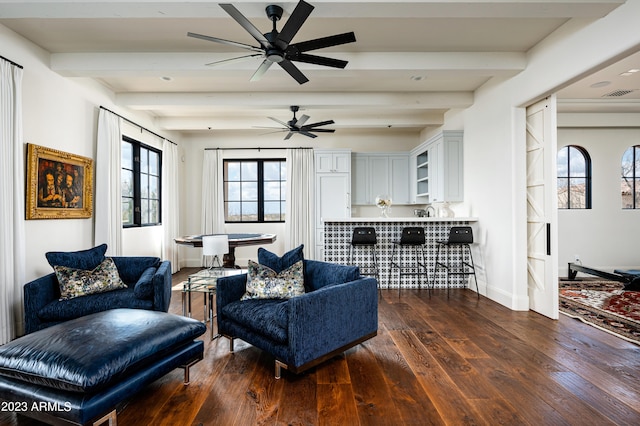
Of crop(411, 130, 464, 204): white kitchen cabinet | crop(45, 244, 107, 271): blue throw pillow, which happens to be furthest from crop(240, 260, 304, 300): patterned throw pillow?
crop(411, 130, 464, 204): white kitchen cabinet

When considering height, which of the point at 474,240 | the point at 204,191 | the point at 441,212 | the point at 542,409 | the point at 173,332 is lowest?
the point at 542,409

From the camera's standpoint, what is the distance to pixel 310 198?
6.80 m

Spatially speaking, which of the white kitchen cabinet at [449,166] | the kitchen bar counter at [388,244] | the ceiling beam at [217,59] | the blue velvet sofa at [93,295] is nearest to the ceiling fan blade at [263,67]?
the ceiling beam at [217,59]

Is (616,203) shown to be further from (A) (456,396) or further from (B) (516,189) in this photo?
(A) (456,396)

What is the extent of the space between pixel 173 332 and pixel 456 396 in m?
1.97

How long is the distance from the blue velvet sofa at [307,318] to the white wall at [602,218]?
5289 millimetres

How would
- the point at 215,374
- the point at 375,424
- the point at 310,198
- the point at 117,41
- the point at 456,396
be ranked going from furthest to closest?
the point at 310,198 < the point at 117,41 < the point at 215,374 < the point at 456,396 < the point at 375,424

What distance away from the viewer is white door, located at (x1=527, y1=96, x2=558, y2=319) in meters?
3.60

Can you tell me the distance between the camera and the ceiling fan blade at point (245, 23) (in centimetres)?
214

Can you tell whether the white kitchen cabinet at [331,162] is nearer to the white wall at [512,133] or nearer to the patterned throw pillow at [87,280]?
the white wall at [512,133]

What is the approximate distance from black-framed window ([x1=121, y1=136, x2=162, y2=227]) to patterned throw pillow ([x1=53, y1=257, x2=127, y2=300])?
6.34 ft

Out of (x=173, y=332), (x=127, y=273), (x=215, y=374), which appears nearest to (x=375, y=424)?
(x=215, y=374)

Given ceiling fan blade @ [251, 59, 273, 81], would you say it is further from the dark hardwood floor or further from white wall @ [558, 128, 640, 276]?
white wall @ [558, 128, 640, 276]

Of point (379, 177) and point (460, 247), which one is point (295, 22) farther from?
point (379, 177)
